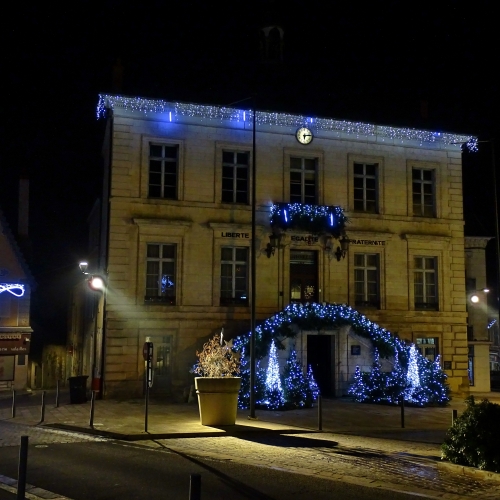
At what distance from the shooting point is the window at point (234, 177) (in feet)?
89.5

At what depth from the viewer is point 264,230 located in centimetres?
2709

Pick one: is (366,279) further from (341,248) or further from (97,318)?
(97,318)

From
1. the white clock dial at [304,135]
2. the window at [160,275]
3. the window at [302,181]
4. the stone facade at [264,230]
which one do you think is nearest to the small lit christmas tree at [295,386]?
the stone facade at [264,230]

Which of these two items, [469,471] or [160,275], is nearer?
[469,471]

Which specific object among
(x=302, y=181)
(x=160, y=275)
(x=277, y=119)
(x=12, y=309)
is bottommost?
(x=12, y=309)

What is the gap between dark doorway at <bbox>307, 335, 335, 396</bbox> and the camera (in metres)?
26.4

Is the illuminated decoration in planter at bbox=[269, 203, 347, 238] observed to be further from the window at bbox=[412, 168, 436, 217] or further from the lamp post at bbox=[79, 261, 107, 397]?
the lamp post at bbox=[79, 261, 107, 397]

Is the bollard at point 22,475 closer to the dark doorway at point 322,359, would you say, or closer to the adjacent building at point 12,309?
the dark doorway at point 322,359

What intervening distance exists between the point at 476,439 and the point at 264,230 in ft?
54.5

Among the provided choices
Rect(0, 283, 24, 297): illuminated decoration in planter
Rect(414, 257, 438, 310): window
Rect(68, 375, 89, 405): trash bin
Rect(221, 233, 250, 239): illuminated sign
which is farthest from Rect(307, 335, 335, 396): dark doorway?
Rect(0, 283, 24, 297): illuminated decoration in planter

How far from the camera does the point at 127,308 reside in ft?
83.4

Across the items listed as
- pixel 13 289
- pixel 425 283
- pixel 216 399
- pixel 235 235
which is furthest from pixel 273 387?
pixel 13 289

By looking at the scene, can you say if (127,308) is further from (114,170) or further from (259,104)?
(259,104)

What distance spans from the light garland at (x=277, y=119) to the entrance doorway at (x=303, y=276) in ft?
17.4
